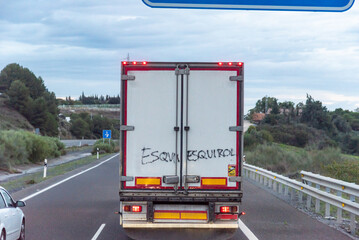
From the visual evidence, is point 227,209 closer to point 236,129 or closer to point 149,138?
point 236,129

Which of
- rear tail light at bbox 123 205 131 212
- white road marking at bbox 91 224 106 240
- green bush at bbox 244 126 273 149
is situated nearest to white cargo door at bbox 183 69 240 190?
rear tail light at bbox 123 205 131 212

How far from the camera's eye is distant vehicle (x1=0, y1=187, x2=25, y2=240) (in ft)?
28.1

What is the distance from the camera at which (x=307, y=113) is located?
216 ft

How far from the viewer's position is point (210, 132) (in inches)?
390

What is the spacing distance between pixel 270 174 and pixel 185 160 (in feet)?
35.2

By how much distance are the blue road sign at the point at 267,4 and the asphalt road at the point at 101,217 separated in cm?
497

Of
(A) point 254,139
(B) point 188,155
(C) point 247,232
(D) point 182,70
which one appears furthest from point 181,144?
(A) point 254,139

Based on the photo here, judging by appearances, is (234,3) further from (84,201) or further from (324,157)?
(324,157)

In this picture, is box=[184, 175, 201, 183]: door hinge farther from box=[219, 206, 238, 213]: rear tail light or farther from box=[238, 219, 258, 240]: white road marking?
box=[238, 219, 258, 240]: white road marking

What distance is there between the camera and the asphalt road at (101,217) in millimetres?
11516

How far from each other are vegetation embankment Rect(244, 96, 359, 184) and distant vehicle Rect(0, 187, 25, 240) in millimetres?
13759

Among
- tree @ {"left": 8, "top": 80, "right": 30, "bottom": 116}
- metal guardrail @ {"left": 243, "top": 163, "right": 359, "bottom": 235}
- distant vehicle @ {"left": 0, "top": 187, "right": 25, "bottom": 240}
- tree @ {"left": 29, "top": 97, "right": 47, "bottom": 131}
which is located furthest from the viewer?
tree @ {"left": 29, "top": 97, "right": 47, "bottom": 131}

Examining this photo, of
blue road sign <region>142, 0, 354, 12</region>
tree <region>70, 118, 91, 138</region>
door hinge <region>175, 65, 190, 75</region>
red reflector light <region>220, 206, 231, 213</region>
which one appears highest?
blue road sign <region>142, 0, 354, 12</region>

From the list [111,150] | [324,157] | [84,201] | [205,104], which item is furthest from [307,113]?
[205,104]
